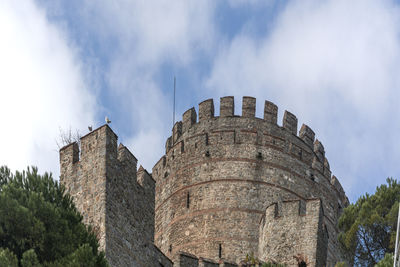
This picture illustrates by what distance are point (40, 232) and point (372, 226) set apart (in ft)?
45.1

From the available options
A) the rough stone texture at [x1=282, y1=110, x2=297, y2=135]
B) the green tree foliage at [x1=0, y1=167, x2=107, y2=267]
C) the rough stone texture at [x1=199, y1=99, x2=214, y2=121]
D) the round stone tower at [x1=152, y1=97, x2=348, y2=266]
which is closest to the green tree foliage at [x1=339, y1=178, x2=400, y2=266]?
the round stone tower at [x1=152, y1=97, x2=348, y2=266]

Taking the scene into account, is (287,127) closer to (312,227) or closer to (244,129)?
(244,129)

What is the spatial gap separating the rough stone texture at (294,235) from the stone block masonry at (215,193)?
0.10ft

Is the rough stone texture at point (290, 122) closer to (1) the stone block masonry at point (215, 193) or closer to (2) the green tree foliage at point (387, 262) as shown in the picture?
(1) the stone block masonry at point (215, 193)

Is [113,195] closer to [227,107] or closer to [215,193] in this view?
[215,193]

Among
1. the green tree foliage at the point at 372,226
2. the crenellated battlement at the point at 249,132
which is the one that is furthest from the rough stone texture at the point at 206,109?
the green tree foliage at the point at 372,226

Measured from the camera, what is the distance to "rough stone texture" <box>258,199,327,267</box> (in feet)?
104

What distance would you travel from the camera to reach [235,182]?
36781 mm

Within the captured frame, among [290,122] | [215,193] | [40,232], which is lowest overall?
[40,232]

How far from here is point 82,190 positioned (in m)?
27.9

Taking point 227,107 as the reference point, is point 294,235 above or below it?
below

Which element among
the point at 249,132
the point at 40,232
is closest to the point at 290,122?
the point at 249,132

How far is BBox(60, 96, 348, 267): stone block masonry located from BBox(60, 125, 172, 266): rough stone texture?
30mm

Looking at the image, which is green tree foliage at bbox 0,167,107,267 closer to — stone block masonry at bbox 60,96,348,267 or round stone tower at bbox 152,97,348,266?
stone block masonry at bbox 60,96,348,267
